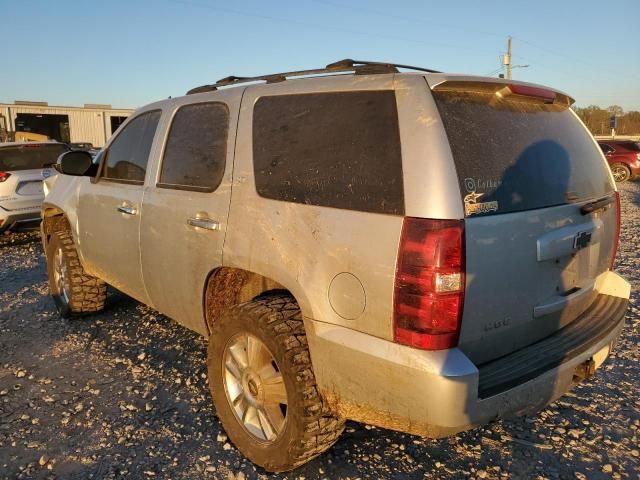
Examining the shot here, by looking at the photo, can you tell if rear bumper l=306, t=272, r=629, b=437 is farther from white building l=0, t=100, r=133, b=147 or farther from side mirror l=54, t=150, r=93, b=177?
white building l=0, t=100, r=133, b=147

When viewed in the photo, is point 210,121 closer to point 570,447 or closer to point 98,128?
point 570,447

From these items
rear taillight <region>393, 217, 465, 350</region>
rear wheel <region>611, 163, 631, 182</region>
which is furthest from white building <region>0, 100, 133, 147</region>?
rear taillight <region>393, 217, 465, 350</region>

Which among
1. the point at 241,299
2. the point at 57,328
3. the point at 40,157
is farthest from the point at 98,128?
the point at 241,299

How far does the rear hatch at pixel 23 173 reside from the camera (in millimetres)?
8188

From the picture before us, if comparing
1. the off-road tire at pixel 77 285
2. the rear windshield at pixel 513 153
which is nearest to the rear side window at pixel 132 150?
the off-road tire at pixel 77 285

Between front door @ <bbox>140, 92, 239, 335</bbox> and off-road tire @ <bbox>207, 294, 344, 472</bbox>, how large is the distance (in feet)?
1.38

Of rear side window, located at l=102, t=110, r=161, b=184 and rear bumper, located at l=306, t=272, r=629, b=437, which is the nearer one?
rear bumper, located at l=306, t=272, r=629, b=437

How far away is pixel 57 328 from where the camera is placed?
4562mm

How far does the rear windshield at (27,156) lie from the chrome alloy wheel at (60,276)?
4.60 m

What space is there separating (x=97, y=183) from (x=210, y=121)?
1.64 metres

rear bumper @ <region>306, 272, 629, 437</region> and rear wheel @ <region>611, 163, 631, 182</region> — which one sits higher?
rear wheel @ <region>611, 163, 631, 182</region>

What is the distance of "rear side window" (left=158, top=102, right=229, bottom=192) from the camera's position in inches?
111

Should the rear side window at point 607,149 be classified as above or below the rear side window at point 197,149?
above

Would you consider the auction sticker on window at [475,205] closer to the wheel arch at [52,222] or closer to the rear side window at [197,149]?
the rear side window at [197,149]
